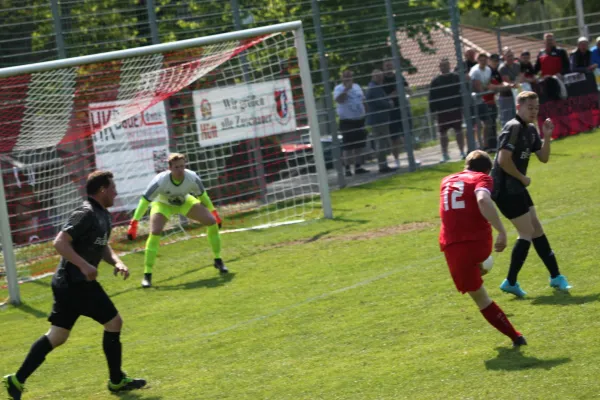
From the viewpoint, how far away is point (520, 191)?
900 cm

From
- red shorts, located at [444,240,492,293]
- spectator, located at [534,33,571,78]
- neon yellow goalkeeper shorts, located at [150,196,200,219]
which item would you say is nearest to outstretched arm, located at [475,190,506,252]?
red shorts, located at [444,240,492,293]

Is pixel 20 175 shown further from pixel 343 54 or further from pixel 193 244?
pixel 343 54

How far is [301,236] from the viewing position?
14828 mm

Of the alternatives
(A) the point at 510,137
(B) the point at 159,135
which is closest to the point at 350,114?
(B) the point at 159,135

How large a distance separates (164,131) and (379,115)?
521cm

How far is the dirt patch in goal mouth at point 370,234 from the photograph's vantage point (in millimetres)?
13766

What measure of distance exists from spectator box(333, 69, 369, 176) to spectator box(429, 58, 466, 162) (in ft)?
6.92

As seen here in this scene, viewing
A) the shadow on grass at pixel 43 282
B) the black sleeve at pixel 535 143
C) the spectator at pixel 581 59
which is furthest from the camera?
the spectator at pixel 581 59

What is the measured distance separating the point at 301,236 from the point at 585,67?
36.9ft

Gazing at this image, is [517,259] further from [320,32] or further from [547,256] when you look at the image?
[320,32]

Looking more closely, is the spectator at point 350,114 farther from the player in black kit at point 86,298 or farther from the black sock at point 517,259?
the player in black kit at point 86,298

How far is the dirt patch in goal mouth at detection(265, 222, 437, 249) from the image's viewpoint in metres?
13.8

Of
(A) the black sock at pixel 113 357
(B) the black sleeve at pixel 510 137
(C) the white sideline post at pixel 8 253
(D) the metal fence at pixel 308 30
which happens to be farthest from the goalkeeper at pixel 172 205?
(D) the metal fence at pixel 308 30

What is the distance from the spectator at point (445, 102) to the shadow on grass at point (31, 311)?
443 inches
